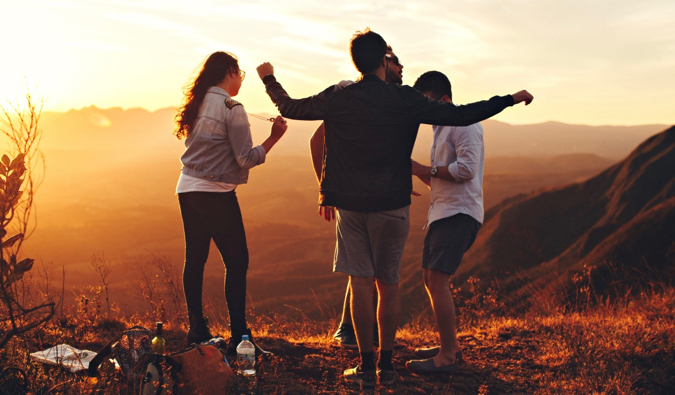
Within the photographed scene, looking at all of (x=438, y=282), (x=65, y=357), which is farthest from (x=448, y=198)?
(x=65, y=357)

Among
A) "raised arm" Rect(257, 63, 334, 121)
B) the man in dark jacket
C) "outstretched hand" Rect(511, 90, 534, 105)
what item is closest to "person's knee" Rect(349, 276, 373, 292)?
the man in dark jacket

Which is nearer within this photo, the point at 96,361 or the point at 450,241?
the point at 96,361

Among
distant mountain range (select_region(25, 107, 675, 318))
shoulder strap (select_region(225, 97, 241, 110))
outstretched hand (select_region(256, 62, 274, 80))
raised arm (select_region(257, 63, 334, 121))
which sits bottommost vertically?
distant mountain range (select_region(25, 107, 675, 318))

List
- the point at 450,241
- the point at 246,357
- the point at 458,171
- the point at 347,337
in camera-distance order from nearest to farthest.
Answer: the point at 246,357, the point at 458,171, the point at 450,241, the point at 347,337

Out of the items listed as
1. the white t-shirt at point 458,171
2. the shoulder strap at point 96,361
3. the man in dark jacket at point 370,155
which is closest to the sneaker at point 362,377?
the man in dark jacket at point 370,155

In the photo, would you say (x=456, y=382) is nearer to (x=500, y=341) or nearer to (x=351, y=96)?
(x=500, y=341)

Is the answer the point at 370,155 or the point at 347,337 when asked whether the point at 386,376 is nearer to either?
the point at 347,337

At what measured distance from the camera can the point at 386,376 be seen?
3.72 metres

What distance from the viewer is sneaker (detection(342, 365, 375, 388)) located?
367 cm

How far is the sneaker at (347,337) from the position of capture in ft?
15.1

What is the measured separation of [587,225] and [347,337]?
2032 centimetres

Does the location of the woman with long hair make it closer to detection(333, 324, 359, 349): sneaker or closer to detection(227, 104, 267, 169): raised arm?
detection(227, 104, 267, 169): raised arm

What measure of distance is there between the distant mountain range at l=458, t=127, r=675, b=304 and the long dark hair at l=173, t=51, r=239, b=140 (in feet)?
46.0

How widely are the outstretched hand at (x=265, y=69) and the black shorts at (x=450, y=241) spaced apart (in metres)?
1.51
